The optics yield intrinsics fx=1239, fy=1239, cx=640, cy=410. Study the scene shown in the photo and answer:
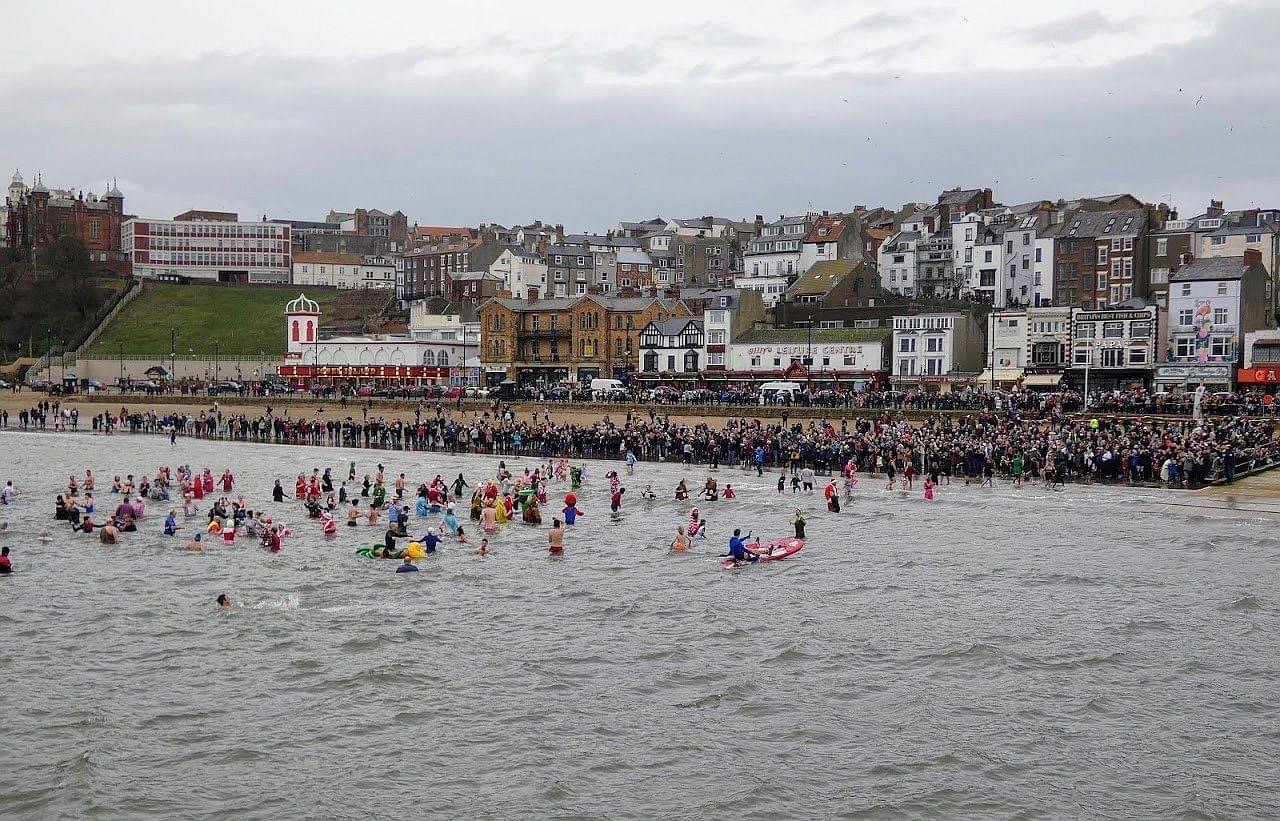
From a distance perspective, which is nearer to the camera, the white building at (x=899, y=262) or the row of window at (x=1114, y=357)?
the row of window at (x=1114, y=357)

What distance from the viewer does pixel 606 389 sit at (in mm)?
79688

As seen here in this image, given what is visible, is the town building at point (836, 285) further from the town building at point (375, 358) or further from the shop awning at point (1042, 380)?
the town building at point (375, 358)

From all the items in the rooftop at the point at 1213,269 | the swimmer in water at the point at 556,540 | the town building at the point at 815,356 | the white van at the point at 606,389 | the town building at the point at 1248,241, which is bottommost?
the swimmer in water at the point at 556,540

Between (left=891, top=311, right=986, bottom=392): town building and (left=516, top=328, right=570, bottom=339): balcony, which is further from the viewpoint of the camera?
(left=516, top=328, right=570, bottom=339): balcony

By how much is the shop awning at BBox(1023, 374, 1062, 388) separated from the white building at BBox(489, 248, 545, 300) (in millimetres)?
57274

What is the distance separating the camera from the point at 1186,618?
25.6 metres

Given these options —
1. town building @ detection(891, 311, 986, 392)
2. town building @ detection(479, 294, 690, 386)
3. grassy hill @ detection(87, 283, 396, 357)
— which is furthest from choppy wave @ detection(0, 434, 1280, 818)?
grassy hill @ detection(87, 283, 396, 357)

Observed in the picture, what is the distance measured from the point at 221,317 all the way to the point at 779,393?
7404 cm

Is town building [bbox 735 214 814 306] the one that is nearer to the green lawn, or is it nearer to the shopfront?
the shopfront

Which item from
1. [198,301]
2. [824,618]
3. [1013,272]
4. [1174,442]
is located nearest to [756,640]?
[824,618]

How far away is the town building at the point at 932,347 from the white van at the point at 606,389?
17327mm

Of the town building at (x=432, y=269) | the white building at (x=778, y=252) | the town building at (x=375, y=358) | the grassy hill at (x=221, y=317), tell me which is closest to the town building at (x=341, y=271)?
the grassy hill at (x=221, y=317)

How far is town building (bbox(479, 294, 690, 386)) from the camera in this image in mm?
92625

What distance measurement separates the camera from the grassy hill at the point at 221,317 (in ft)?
381
